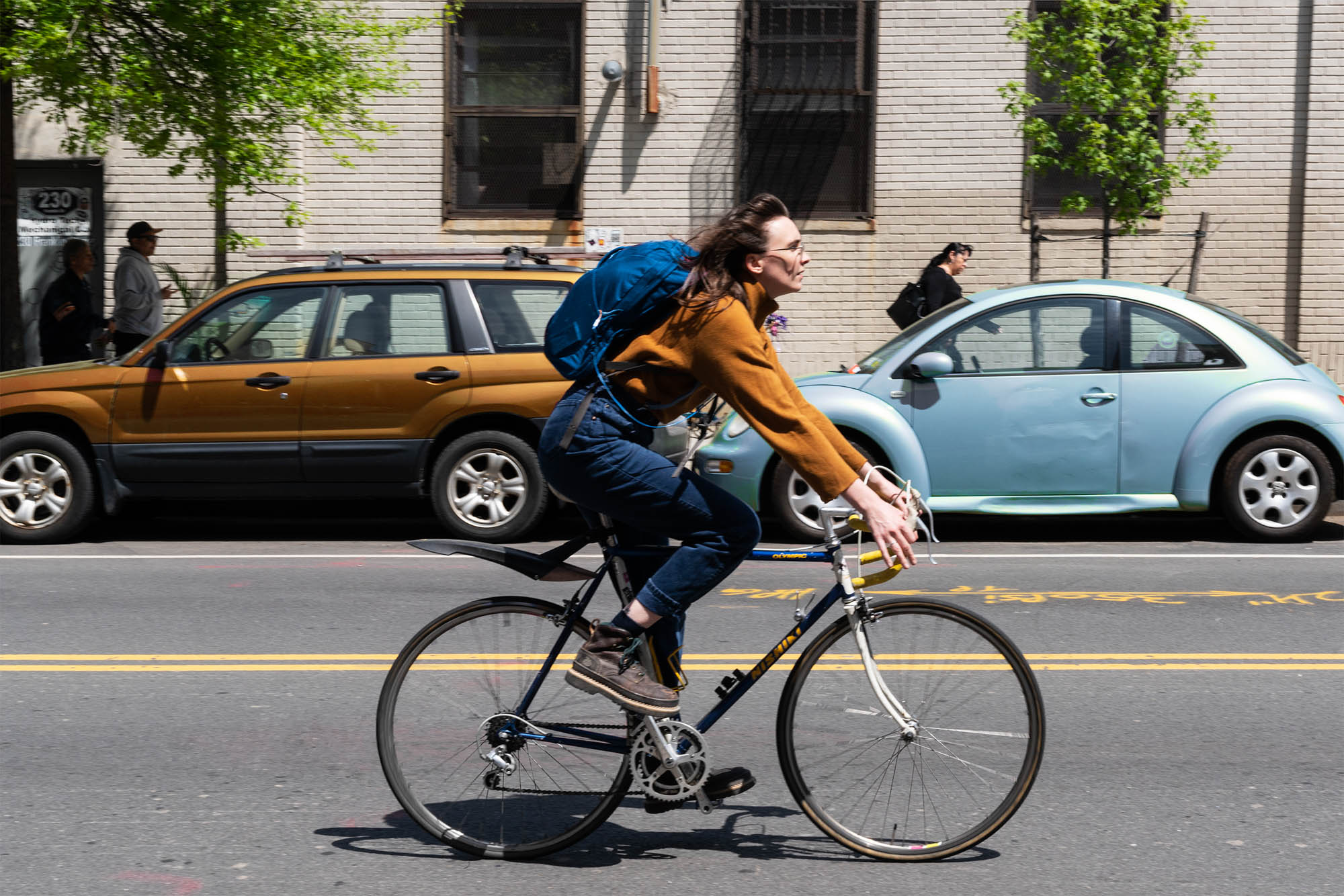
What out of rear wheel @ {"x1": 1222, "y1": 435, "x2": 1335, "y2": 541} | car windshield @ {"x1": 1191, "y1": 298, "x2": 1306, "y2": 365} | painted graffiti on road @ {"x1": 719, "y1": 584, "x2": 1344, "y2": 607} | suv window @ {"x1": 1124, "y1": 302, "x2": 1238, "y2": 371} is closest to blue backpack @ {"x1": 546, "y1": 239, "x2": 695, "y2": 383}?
painted graffiti on road @ {"x1": 719, "y1": 584, "x2": 1344, "y2": 607}

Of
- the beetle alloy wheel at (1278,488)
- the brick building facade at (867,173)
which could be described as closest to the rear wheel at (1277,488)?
the beetle alloy wheel at (1278,488)

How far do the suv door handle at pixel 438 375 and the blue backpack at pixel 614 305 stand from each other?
19.5ft

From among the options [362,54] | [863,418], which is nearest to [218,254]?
[362,54]

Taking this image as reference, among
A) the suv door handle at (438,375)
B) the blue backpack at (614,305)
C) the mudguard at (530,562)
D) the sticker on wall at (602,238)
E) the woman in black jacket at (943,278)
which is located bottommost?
the mudguard at (530,562)

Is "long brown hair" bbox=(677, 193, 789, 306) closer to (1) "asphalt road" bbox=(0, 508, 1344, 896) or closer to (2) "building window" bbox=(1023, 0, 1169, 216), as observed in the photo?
(1) "asphalt road" bbox=(0, 508, 1344, 896)

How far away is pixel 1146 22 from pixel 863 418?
18.1ft

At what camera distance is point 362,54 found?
12906 mm

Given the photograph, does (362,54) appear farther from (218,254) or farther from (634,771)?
(634,771)

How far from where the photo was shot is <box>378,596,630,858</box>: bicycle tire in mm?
4062

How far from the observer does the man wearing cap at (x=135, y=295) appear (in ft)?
41.0

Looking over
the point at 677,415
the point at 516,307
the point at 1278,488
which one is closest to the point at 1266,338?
the point at 1278,488

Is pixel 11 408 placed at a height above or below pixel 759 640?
above

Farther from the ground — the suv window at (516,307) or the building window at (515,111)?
the building window at (515,111)

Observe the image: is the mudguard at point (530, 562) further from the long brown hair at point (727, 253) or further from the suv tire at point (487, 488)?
the suv tire at point (487, 488)
